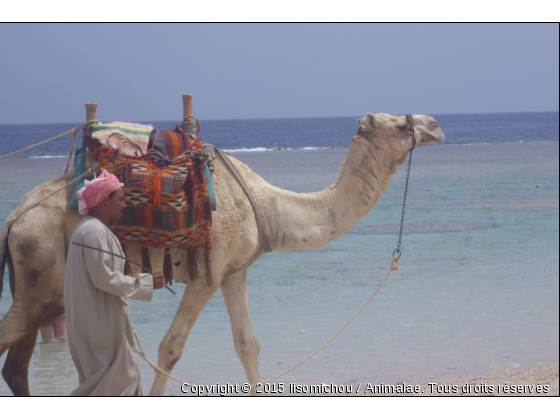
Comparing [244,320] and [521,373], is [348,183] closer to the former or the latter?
[244,320]

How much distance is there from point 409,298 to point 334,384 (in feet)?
11.8

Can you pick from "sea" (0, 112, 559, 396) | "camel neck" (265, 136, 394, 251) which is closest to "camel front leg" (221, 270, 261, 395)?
"camel neck" (265, 136, 394, 251)

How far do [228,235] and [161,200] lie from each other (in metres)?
0.54

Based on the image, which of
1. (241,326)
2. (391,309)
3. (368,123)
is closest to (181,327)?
(241,326)

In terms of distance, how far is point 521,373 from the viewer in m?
6.50

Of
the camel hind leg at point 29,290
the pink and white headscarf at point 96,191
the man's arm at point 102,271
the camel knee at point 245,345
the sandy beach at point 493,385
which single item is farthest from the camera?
the sandy beach at point 493,385

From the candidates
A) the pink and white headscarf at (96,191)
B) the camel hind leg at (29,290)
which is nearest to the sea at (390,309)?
the camel hind leg at (29,290)

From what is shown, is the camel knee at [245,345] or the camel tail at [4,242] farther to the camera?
the camel knee at [245,345]

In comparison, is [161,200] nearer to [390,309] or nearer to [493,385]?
[493,385]

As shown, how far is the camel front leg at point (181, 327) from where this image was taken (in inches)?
201

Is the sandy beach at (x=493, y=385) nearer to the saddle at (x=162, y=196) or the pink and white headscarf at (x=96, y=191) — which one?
the saddle at (x=162, y=196)

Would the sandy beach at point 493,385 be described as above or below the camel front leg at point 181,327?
below

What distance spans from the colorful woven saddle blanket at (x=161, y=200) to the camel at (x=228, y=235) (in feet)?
0.55

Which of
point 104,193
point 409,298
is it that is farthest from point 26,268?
point 409,298
